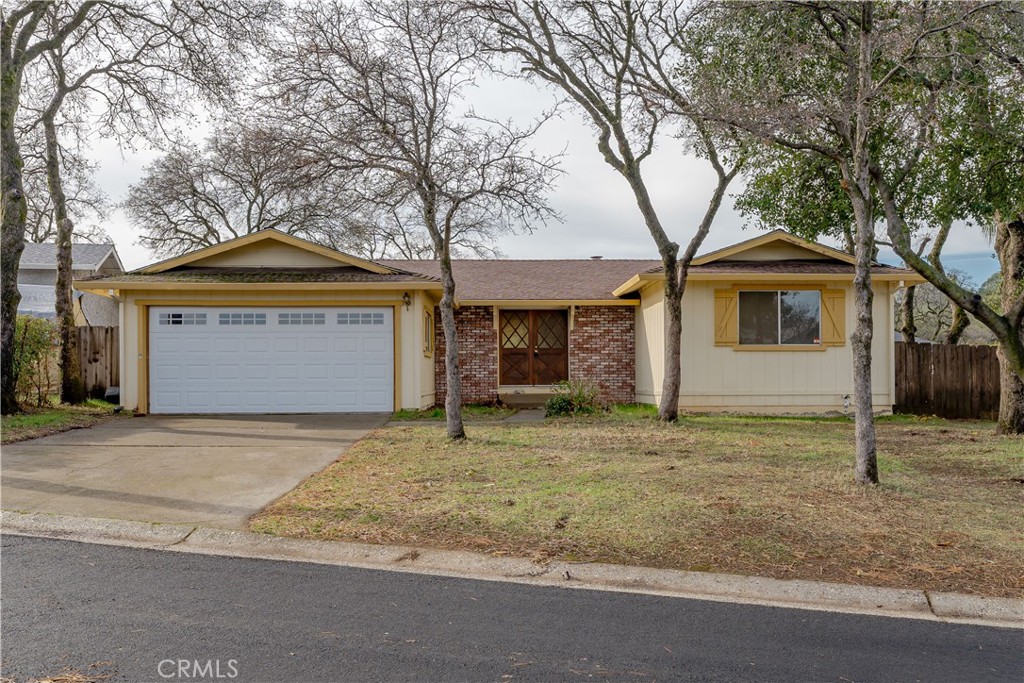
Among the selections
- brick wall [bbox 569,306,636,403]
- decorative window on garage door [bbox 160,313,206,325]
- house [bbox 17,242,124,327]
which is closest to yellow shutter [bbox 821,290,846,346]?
brick wall [bbox 569,306,636,403]

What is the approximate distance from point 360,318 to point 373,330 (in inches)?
13.4

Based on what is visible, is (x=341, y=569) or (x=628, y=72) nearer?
(x=341, y=569)

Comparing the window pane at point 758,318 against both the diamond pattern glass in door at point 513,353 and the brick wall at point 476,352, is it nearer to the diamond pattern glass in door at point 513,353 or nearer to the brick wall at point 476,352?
the diamond pattern glass in door at point 513,353

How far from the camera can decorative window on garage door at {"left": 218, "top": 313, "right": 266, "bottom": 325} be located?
13.6 meters

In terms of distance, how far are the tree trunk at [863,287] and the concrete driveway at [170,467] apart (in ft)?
18.2

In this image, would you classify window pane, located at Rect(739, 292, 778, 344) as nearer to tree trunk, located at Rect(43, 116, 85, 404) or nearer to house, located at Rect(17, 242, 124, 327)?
tree trunk, located at Rect(43, 116, 85, 404)

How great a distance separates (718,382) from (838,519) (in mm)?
8665

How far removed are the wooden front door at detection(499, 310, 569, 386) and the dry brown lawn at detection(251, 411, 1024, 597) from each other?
7791 mm

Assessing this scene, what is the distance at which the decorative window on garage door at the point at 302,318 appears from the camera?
13602mm

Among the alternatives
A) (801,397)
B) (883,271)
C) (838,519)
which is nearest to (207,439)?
(838,519)

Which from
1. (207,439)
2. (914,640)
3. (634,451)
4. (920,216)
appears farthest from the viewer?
(920,216)

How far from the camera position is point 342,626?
384cm

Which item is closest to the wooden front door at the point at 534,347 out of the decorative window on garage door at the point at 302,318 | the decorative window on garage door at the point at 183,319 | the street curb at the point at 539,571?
the decorative window on garage door at the point at 302,318

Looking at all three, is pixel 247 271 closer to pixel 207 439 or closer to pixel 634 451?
pixel 207 439
